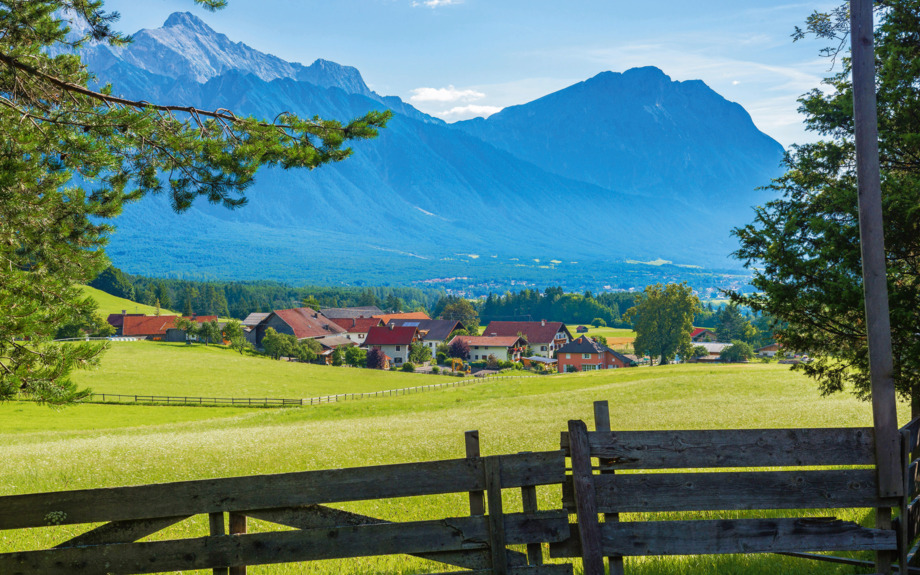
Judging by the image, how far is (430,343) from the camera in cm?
14312

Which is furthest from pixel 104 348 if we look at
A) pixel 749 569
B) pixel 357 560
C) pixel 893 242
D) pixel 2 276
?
pixel 893 242

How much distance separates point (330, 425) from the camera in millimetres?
32719

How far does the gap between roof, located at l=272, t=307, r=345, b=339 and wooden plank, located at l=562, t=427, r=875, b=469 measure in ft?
424

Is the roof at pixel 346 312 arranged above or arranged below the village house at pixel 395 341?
above

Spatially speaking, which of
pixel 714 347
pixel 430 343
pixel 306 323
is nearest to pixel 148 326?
pixel 306 323

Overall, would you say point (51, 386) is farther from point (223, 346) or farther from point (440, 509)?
point (223, 346)

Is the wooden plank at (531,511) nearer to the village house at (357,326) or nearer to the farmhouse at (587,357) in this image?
the farmhouse at (587,357)

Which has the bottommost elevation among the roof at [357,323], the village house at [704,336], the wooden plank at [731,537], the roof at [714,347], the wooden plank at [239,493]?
the roof at [714,347]

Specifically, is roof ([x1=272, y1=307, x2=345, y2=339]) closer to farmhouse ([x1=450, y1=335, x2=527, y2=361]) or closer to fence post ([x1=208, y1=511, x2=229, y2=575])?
farmhouse ([x1=450, y1=335, x2=527, y2=361])

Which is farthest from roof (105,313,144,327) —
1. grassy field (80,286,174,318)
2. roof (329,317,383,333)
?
roof (329,317,383,333)

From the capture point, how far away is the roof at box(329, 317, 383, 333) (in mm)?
157500

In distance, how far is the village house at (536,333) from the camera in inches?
A: 5428

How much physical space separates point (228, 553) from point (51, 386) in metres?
5.75

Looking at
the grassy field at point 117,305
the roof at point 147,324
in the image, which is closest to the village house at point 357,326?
the roof at point 147,324
